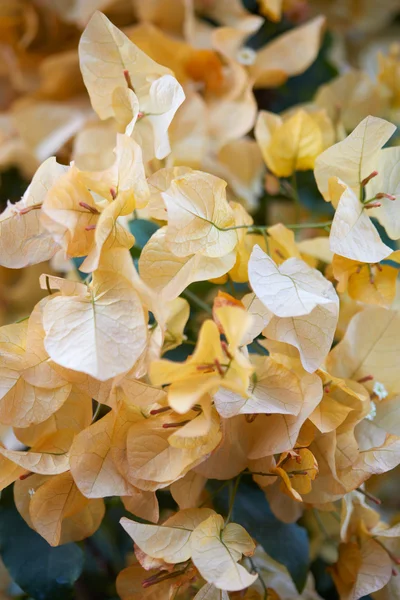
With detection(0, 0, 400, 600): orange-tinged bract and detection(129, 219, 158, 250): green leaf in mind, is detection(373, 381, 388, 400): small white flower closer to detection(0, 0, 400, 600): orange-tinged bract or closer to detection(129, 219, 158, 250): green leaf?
detection(0, 0, 400, 600): orange-tinged bract

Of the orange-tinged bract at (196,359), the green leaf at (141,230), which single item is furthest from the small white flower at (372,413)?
the green leaf at (141,230)

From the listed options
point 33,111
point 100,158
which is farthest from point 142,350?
point 33,111

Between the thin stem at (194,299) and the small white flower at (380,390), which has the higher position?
the thin stem at (194,299)

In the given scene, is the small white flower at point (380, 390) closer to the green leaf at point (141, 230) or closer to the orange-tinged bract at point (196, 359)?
the orange-tinged bract at point (196, 359)

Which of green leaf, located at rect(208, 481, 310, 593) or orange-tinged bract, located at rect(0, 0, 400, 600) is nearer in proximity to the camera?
orange-tinged bract, located at rect(0, 0, 400, 600)

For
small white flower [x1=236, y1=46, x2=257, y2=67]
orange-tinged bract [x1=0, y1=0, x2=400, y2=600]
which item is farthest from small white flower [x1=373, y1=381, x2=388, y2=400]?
small white flower [x1=236, y1=46, x2=257, y2=67]

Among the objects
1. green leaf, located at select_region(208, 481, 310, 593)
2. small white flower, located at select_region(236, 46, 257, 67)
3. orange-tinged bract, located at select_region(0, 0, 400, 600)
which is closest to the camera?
orange-tinged bract, located at select_region(0, 0, 400, 600)

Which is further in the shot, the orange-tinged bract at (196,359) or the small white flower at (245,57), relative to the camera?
the small white flower at (245,57)
